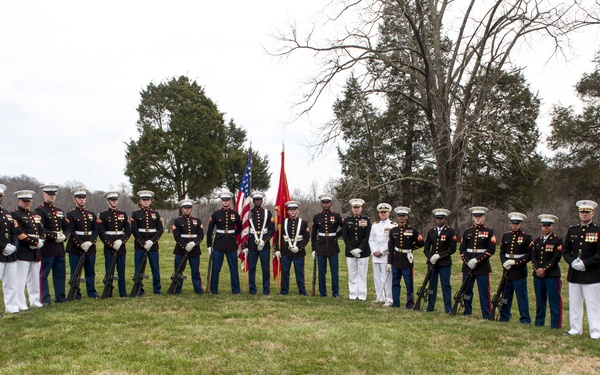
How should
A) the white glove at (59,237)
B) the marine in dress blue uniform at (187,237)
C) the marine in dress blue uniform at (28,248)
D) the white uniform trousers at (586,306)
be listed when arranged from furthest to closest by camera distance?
1. the marine in dress blue uniform at (187,237)
2. the white glove at (59,237)
3. the marine in dress blue uniform at (28,248)
4. the white uniform trousers at (586,306)

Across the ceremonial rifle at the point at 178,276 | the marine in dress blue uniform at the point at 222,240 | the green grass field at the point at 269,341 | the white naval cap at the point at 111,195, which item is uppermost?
the white naval cap at the point at 111,195

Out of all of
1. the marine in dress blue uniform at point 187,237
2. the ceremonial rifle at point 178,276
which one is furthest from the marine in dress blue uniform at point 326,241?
the ceremonial rifle at point 178,276

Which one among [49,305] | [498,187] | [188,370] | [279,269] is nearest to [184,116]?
[498,187]

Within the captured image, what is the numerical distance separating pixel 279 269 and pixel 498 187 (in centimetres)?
2053

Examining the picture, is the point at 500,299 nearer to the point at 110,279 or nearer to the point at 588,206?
the point at 588,206

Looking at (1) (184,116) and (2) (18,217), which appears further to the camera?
(1) (184,116)

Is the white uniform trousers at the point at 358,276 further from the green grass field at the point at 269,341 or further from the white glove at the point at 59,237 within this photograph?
the white glove at the point at 59,237

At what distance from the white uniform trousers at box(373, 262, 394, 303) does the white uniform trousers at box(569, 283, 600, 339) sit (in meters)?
3.42

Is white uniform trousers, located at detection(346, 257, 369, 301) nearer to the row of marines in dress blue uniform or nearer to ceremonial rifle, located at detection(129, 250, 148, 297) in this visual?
the row of marines in dress blue uniform

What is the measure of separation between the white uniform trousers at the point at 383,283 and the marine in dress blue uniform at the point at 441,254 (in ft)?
3.27

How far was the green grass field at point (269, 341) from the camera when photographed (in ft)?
20.2

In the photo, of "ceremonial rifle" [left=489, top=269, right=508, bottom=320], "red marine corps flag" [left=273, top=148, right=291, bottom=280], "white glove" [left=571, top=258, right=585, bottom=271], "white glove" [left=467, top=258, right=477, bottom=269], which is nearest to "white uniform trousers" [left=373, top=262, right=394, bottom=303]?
"white glove" [left=467, top=258, right=477, bottom=269]

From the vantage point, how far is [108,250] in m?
10.7

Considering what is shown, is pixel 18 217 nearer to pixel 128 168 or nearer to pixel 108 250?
pixel 108 250
